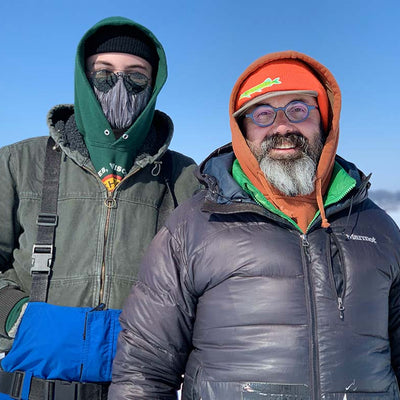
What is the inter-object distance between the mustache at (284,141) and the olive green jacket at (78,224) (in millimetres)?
754

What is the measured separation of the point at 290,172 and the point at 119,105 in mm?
1246

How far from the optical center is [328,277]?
2.19 m

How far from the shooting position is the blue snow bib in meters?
2.38

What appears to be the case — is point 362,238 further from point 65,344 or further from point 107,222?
point 65,344

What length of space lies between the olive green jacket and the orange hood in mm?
628

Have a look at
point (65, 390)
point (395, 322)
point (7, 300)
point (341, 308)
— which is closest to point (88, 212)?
point (7, 300)

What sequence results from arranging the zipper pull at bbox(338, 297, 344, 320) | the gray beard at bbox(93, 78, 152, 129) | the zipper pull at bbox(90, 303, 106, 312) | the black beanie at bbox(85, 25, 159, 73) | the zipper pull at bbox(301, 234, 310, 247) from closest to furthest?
1. the zipper pull at bbox(338, 297, 344, 320)
2. the zipper pull at bbox(301, 234, 310, 247)
3. the zipper pull at bbox(90, 303, 106, 312)
4. the gray beard at bbox(93, 78, 152, 129)
5. the black beanie at bbox(85, 25, 159, 73)

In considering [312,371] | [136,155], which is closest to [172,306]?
[312,371]

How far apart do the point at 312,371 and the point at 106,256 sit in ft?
4.42

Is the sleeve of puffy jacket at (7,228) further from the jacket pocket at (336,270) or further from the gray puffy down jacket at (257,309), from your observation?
the jacket pocket at (336,270)

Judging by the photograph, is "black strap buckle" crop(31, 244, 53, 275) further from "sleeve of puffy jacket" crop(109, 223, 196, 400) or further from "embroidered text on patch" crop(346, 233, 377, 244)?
"embroidered text on patch" crop(346, 233, 377, 244)

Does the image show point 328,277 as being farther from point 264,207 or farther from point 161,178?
point 161,178

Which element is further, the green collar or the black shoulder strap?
the black shoulder strap

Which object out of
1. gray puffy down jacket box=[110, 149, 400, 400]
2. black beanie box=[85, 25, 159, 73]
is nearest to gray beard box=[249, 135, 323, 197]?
gray puffy down jacket box=[110, 149, 400, 400]
